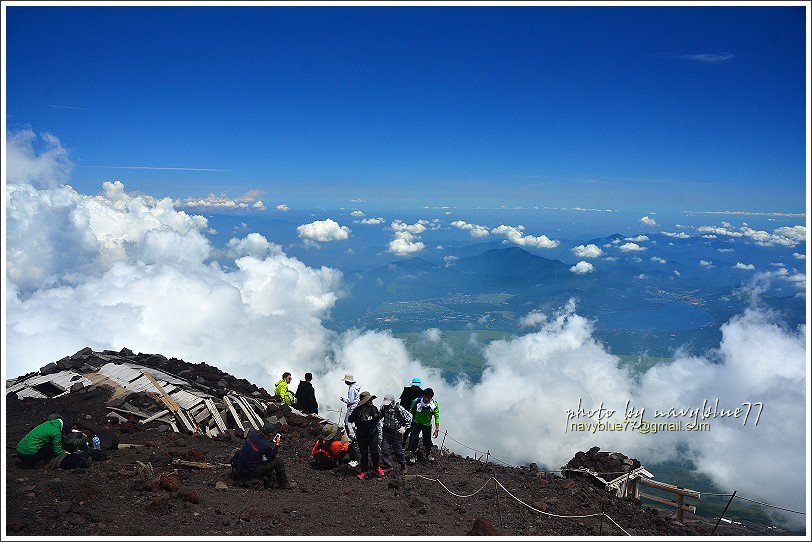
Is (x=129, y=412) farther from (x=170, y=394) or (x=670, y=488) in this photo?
(x=670, y=488)

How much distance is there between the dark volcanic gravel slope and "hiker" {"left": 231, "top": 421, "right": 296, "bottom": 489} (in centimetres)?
23

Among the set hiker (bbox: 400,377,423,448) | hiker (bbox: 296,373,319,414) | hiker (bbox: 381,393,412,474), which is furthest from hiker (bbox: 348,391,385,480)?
hiker (bbox: 296,373,319,414)

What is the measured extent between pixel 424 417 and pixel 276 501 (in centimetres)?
414

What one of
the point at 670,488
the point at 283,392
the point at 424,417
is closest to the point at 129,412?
the point at 283,392

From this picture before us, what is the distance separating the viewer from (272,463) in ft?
30.7

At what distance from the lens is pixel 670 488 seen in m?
12.1

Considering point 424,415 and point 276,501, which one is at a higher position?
point 424,415

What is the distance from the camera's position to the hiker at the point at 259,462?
9227 mm

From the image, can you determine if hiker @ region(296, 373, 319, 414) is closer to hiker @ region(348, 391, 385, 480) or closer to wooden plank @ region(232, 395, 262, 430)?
wooden plank @ region(232, 395, 262, 430)

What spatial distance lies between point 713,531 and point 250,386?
1361cm

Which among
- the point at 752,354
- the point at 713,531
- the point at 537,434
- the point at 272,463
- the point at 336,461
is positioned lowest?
the point at 537,434

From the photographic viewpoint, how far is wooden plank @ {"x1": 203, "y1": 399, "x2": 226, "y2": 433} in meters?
13.4

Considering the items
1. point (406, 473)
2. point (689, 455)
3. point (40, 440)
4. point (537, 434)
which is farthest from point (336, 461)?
point (537, 434)

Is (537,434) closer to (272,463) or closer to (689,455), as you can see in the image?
(689,455)
